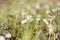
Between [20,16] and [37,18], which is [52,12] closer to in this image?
[37,18]

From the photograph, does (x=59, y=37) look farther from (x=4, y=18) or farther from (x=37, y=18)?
(x=4, y=18)

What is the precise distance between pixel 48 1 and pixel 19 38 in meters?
0.46

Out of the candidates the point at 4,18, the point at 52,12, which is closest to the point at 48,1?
the point at 52,12

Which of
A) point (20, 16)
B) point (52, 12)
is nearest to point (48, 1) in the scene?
point (52, 12)

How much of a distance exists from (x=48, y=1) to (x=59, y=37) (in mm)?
371

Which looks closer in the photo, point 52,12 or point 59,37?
point 59,37

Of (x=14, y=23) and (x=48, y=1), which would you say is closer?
(x=14, y=23)

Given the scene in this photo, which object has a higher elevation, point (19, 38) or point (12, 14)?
point (12, 14)

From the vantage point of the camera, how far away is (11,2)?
186 centimetres

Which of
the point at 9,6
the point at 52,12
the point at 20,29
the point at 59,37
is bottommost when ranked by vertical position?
the point at 59,37

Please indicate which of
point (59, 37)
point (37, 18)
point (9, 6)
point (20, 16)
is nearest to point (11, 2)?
point (9, 6)

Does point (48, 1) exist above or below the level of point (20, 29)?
above

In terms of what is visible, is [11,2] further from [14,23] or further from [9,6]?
[14,23]

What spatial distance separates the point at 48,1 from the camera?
1896mm
